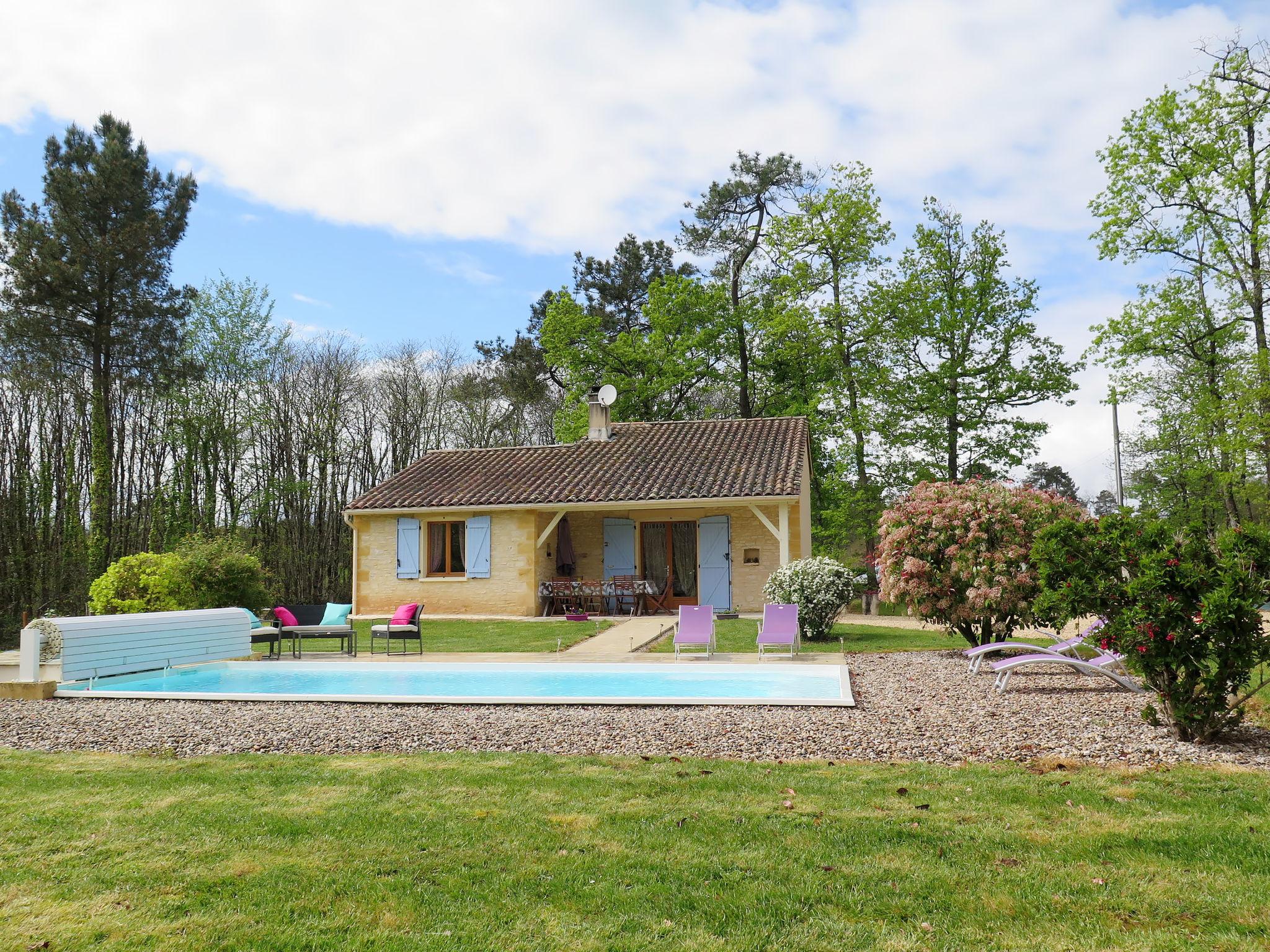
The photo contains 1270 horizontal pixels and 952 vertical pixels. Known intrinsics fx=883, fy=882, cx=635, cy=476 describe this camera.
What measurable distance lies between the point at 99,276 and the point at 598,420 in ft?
40.7

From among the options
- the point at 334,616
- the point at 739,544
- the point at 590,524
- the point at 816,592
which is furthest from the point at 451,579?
the point at 816,592

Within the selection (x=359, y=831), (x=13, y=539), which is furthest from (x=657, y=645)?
(x=13, y=539)

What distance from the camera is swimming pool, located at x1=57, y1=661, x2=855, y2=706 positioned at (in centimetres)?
914

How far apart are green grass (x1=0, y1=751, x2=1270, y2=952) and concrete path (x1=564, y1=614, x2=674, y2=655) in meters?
6.97

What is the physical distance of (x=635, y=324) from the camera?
31344 mm

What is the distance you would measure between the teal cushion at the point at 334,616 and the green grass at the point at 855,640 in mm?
5046

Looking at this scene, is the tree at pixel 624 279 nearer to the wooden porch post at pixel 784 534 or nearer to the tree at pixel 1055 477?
the wooden porch post at pixel 784 534

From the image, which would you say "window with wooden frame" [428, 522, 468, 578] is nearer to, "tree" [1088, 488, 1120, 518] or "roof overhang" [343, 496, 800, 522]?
"roof overhang" [343, 496, 800, 522]

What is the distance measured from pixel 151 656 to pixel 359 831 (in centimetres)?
852

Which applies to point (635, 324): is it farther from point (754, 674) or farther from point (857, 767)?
point (857, 767)

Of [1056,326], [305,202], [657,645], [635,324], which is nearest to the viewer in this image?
[657,645]

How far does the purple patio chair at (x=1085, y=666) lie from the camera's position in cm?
782

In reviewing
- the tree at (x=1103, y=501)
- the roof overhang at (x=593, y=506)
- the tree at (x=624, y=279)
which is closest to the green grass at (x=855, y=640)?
the roof overhang at (x=593, y=506)

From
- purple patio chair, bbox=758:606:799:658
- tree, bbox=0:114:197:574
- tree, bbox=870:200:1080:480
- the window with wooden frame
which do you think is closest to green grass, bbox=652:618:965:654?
purple patio chair, bbox=758:606:799:658
